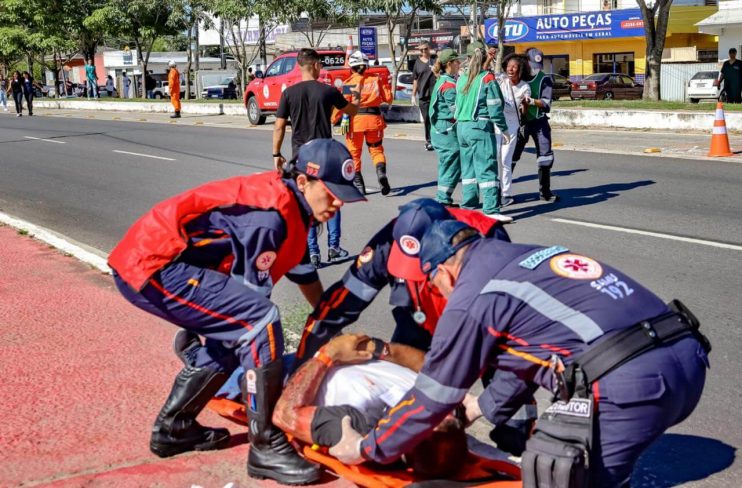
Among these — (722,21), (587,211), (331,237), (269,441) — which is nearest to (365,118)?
(587,211)

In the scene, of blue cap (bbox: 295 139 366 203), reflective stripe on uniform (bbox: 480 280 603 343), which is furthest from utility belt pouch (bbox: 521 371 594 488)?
blue cap (bbox: 295 139 366 203)

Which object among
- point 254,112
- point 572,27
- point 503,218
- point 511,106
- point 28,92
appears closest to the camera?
point 503,218

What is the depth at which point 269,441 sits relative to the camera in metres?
4.12

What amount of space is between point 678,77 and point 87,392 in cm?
3636

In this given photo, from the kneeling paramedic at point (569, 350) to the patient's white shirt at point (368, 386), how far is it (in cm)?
84

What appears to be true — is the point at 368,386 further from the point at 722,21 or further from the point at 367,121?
the point at 722,21

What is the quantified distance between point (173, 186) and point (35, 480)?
973cm

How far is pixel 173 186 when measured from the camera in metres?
13.6

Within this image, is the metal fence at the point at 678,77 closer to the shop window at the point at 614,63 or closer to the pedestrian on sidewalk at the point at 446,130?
the shop window at the point at 614,63

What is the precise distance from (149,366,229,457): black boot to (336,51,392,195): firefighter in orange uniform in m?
6.90

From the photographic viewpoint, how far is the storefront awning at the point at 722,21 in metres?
39.6

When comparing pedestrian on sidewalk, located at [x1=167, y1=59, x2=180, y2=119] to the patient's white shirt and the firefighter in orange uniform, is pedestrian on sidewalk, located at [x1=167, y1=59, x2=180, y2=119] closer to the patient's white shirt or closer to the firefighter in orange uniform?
the firefighter in orange uniform

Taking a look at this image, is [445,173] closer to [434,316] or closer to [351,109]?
[351,109]

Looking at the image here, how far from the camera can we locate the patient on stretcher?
12.5ft
